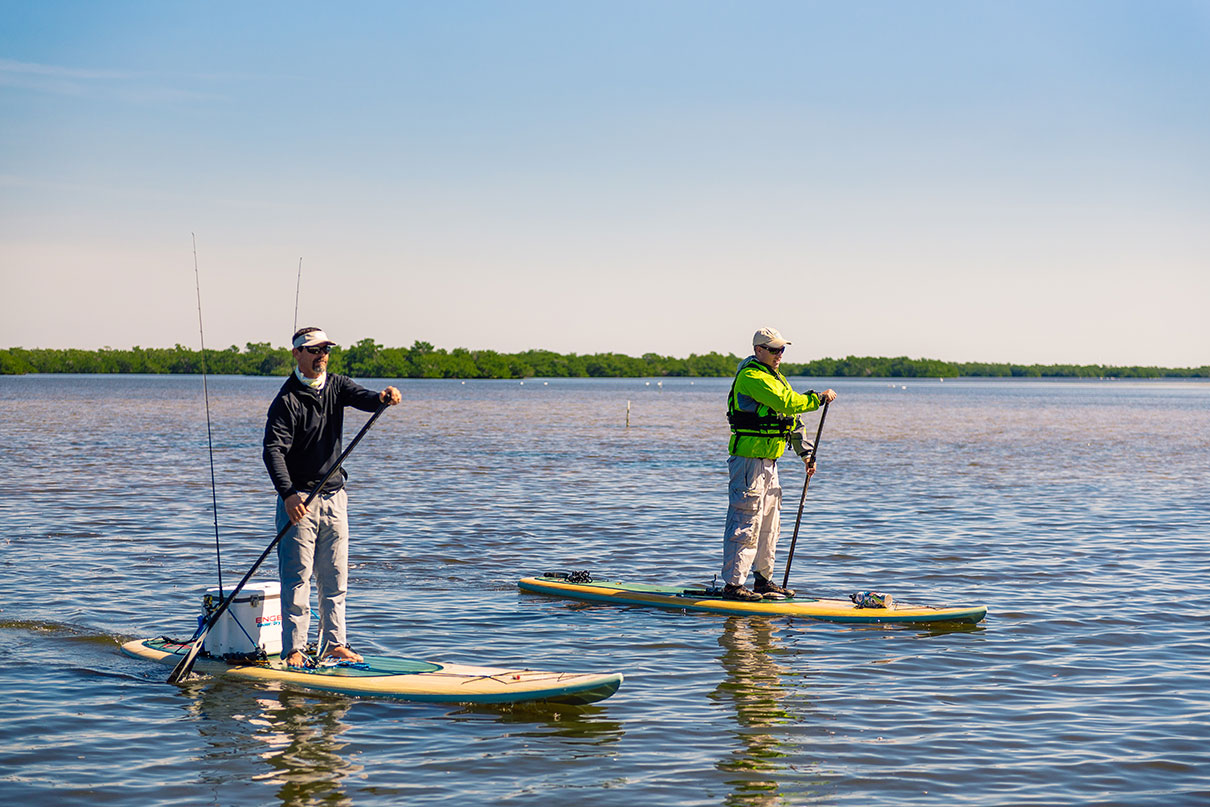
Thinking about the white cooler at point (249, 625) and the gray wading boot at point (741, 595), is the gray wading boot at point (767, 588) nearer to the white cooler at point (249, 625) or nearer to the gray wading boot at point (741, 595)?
the gray wading boot at point (741, 595)

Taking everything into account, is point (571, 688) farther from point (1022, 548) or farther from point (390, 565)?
point (1022, 548)

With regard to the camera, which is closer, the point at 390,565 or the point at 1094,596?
the point at 1094,596

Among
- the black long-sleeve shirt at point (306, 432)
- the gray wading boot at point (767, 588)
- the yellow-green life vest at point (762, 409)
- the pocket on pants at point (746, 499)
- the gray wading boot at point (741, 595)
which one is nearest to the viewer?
the black long-sleeve shirt at point (306, 432)

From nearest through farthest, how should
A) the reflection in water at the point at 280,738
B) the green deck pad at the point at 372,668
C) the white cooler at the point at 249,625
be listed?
1. the reflection in water at the point at 280,738
2. the green deck pad at the point at 372,668
3. the white cooler at the point at 249,625

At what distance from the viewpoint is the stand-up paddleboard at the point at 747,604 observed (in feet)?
35.6

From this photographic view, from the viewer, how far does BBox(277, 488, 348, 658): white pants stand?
8078 millimetres

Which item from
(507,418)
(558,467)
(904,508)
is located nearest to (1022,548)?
(904,508)

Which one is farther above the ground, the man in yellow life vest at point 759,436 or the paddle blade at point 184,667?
the man in yellow life vest at point 759,436

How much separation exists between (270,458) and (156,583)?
227 inches

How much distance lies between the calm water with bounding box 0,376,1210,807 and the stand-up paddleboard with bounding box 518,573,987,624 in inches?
6.8

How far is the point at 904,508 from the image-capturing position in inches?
851

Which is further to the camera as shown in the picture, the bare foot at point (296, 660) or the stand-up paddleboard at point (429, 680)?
the bare foot at point (296, 660)

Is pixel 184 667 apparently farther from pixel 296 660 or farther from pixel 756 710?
pixel 756 710

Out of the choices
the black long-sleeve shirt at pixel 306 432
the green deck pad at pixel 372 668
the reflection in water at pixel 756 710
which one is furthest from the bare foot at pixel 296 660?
the reflection in water at pixel 756 710
